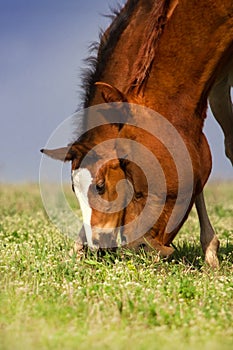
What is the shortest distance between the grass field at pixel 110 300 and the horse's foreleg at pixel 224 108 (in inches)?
47.4

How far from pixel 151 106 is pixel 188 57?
0.58 m

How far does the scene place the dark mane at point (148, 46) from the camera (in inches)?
241

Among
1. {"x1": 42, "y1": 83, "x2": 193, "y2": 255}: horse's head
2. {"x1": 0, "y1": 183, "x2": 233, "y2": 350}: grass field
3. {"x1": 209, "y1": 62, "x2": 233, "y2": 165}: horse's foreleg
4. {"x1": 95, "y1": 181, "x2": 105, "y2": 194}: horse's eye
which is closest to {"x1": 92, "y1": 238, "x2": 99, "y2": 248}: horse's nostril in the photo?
{"x1": 42, "y1": 83, "x2": 193, "y2": 255}: horse's head

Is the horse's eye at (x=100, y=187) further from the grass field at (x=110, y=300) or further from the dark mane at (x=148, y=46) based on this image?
the dark mane at (x=148, y=46)

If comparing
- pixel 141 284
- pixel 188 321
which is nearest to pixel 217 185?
pixel 141 284

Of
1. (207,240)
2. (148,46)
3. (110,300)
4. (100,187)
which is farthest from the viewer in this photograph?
(207,240)

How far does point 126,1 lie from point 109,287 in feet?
10.0

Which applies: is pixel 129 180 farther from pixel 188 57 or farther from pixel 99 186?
pixel 188 57

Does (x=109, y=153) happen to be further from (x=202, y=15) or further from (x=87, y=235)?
(x=202, y=15)

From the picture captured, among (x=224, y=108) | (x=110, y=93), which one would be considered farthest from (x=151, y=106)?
(x=224, y=108)

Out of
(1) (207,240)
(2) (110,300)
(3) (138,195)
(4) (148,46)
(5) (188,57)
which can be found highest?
(4) (148,46)

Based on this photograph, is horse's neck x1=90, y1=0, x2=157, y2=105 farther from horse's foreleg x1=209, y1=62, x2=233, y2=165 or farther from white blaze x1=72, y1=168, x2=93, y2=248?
horse's foreleg x1=209, y1=62, x2=233, y2=165

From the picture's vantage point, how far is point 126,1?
7016mm

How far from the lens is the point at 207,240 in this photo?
7355mm
